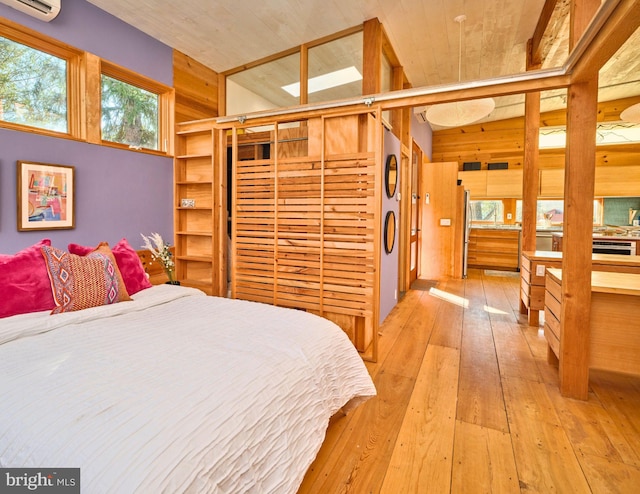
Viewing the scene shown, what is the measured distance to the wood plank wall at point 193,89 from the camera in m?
3.79

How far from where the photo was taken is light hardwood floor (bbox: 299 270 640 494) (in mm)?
1579

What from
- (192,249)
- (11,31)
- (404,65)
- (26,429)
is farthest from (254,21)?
(26,429)

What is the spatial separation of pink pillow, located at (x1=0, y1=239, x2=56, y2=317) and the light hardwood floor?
177 centimetres

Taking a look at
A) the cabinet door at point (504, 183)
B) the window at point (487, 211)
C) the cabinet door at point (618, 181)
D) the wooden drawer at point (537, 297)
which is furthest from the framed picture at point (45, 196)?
the cabinet door at point (618, 181)

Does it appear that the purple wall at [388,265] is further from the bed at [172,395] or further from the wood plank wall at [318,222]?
the bed at [172,395]

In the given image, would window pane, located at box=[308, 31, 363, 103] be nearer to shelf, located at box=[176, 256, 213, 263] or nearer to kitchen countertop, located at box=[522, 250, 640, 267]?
shelf, located at box=[176, 256, 213, 263]

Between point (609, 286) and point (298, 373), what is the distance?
2186 millimetres

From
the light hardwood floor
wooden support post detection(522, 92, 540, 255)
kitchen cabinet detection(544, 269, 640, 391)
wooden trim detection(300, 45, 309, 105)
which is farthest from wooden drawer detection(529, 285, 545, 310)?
wooden trim detection(300, 45, 309, 105)

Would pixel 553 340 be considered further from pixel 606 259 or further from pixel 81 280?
pixel 81 280

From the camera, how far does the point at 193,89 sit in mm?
3971

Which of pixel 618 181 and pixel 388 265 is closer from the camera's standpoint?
pixel 388 265

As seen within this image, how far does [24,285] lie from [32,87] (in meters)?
1.75

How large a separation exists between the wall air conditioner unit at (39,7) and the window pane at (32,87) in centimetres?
25

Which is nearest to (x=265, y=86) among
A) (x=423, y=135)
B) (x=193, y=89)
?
(x=193, y=89)
